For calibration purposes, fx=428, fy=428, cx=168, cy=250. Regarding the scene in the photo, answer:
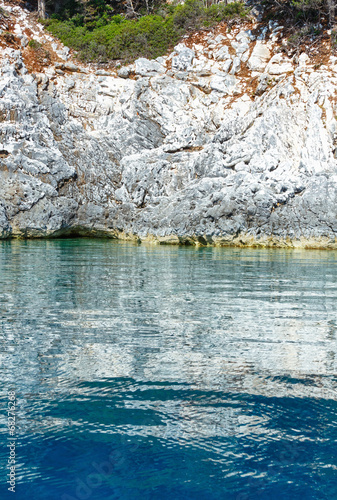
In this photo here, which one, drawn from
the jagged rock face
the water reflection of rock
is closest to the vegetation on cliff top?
the jagged rock face

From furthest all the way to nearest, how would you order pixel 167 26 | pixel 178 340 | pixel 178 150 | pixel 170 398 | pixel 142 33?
1. pixel 167 26
2. pixel 142 33
3. pixel 178 150
4. pixel 178 340
5. pixel 170 398

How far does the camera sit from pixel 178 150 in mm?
23234

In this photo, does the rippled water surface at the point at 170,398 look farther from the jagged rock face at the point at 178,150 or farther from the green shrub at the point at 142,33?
the green shrub at the point at 142,33

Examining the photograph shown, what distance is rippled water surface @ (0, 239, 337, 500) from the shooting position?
211 cm

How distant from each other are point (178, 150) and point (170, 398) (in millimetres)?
21288

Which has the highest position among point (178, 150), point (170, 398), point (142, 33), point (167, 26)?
point (167, 26)

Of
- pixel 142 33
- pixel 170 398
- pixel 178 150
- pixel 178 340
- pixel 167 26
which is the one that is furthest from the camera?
pixel 167 26

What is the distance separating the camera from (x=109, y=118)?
2505 cm

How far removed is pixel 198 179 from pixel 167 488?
20.0 m

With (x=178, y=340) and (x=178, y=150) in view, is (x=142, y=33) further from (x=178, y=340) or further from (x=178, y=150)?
(x=178, y=340)

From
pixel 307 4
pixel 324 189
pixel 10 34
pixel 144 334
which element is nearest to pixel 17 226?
pixel 10 34

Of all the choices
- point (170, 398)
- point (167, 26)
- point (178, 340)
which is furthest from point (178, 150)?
point (170, 398)

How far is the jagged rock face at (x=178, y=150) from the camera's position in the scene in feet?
63.9

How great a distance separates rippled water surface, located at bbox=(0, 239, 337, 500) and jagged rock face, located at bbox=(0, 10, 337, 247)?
1354 cm
